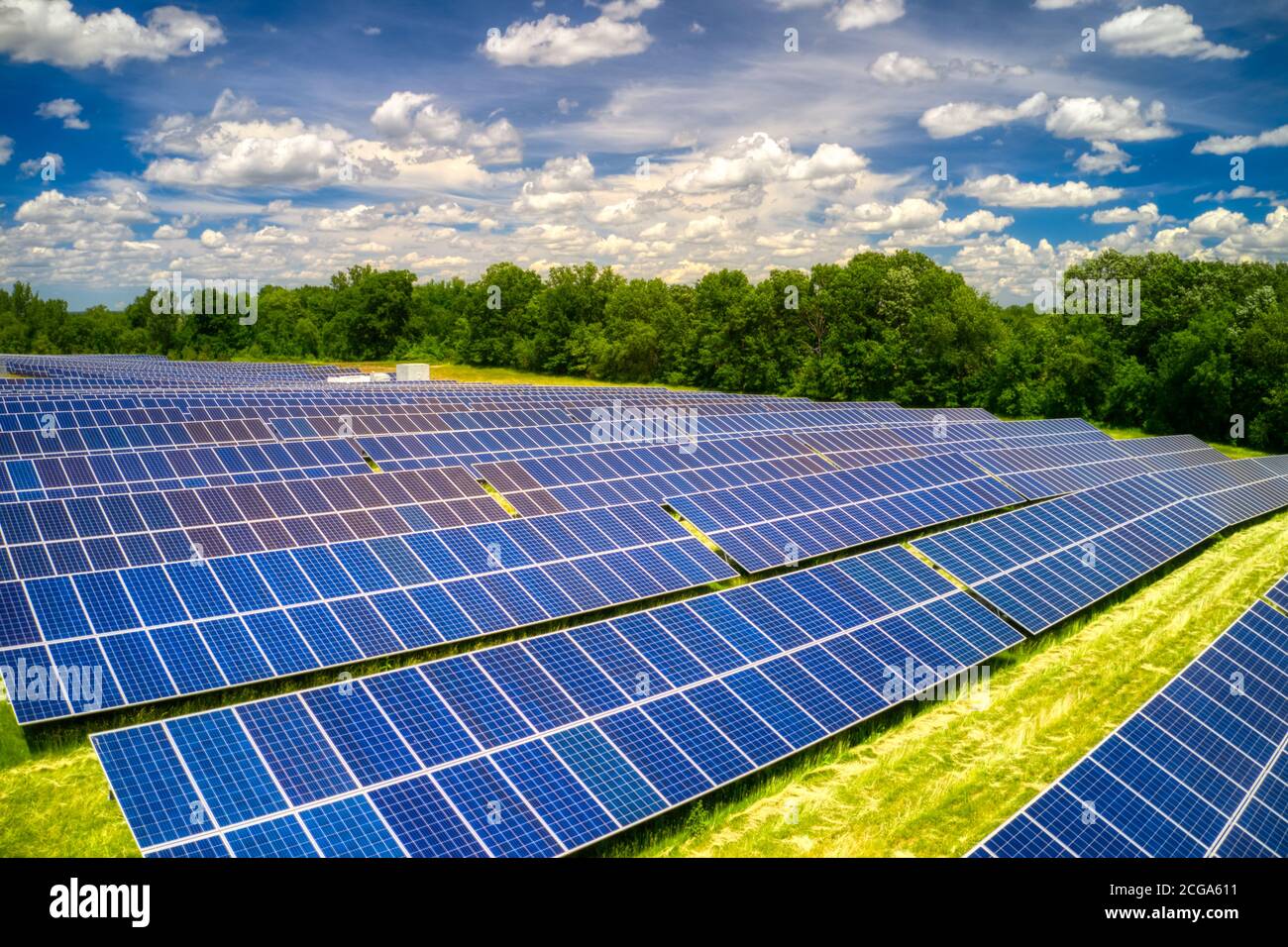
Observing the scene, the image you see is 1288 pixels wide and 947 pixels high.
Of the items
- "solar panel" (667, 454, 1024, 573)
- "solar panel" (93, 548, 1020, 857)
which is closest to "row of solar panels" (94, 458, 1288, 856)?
"solar panel" (93, 548, 1020, 857)

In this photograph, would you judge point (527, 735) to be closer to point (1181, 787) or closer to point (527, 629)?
point (527, 629)

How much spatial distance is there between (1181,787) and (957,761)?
15.6 feet

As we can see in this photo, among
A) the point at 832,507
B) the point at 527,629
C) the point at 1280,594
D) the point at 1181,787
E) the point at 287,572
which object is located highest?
the point at 832,507

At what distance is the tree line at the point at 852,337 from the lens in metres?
73.1

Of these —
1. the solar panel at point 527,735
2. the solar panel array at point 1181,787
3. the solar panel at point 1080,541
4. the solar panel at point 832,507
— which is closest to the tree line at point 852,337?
the solar panel at point 1080,541

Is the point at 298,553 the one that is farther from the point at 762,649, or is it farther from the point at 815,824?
the point at 815,824

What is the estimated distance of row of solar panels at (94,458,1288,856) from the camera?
450 inches

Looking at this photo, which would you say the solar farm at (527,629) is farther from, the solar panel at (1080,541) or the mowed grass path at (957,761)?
the mowed grass path at (957,761)

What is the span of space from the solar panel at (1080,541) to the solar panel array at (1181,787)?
662 centimetres

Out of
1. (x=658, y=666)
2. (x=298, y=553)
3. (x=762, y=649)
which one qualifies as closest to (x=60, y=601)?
(x=298, y=553)

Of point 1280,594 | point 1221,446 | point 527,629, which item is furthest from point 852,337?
point 527,629

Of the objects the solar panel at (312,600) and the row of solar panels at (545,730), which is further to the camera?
the solar panel at (312,600)

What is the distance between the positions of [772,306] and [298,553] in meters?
86.9

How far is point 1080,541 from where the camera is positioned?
28875 millimetres
